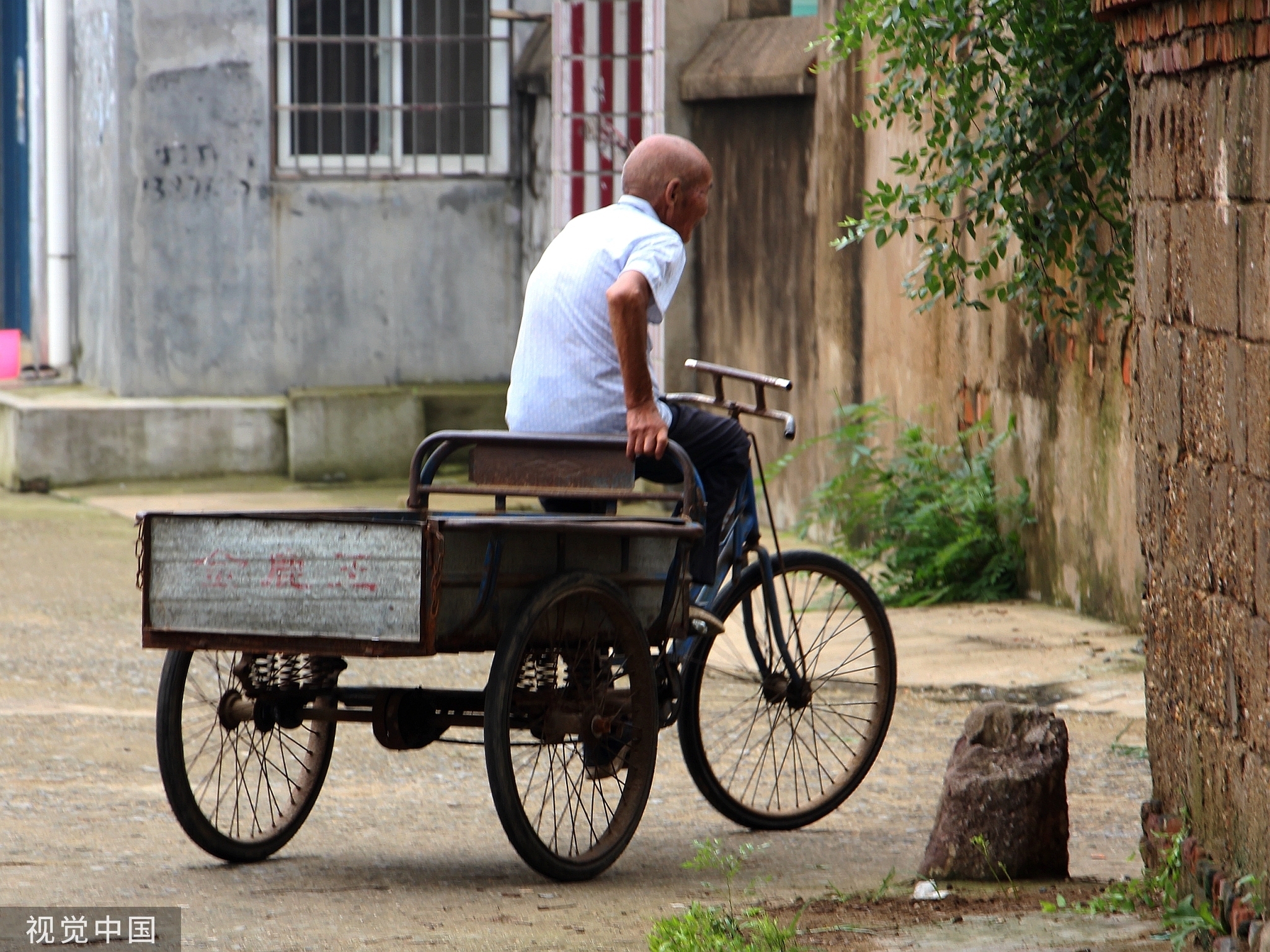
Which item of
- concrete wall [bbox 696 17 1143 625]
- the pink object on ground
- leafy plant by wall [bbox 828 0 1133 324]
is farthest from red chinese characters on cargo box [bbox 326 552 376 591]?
the pink object on ground

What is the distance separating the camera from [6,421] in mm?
12844

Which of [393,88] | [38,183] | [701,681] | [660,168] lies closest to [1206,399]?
[660,168]

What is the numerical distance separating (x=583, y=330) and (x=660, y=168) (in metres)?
0.50

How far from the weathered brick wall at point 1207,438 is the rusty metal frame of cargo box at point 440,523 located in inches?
43.2

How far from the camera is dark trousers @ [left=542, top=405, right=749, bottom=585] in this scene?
5020mm

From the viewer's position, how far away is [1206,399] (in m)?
3.91

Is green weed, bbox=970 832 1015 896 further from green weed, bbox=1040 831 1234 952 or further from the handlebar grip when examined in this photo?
the handlebar grip

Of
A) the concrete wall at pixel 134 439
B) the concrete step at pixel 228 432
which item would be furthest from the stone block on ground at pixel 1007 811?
the concrete wall at pixel 134 439

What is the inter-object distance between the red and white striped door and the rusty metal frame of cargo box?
22.1ft

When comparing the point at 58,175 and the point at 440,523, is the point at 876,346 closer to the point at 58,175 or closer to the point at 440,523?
the point at 440,523

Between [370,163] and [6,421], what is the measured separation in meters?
2.97

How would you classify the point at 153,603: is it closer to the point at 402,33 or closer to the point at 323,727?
the point at 323,727

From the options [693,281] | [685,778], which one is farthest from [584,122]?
[685,778]

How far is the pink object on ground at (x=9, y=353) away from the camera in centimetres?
1503
